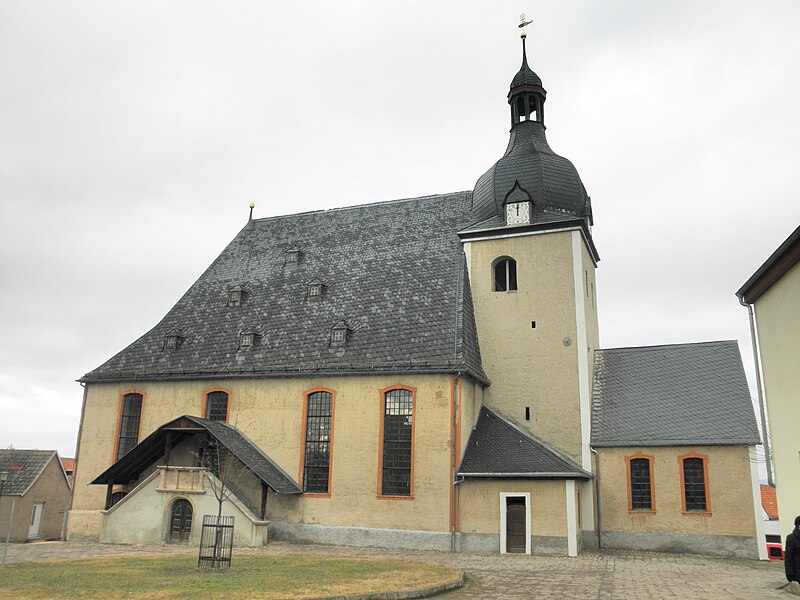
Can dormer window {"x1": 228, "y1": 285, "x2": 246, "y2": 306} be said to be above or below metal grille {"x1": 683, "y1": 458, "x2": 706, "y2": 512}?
above

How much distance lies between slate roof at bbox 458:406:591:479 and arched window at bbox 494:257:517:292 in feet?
16.3

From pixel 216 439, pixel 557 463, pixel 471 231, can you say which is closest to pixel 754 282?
pixel 557 463

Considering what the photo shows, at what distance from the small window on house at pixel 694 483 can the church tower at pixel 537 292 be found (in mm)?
3030

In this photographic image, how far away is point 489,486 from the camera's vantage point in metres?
21.2

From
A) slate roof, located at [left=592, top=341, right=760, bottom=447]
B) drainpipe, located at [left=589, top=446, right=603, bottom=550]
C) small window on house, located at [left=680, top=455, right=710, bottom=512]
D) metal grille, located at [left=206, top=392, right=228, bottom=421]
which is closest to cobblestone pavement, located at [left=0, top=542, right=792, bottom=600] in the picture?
drainpipe, located at [left=589, top=446, right=603, bottom=550]

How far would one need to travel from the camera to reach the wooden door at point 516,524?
20578 mm

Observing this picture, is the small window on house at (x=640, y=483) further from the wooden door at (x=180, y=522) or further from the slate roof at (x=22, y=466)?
the slate roof at (x=22, y=466)

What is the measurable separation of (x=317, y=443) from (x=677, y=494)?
12065 millimetres

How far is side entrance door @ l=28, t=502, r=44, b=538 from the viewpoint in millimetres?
35469

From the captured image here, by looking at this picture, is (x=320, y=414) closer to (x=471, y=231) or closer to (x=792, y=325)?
(x=471, y=231)

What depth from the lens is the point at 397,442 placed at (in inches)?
884

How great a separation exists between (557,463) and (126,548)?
45.5ft

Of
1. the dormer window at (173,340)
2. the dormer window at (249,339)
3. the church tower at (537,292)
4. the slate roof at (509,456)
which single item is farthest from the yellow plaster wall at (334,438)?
the church tower at (537,292)

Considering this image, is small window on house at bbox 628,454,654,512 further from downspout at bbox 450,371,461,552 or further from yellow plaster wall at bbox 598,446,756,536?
downspout at bbox 450,371,461,552
